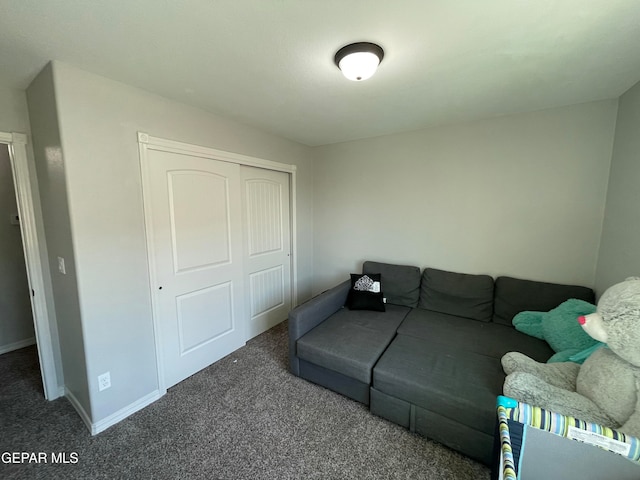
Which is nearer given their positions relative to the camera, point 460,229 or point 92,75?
point 92,75

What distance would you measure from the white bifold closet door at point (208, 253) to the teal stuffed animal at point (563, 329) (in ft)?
8.54

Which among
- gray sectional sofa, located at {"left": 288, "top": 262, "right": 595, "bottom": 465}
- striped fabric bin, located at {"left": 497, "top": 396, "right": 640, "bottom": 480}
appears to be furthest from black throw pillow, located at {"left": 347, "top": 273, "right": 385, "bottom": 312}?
striped fabric bin, located at {"left": 497, "top": 396, "right": 640, "bottom": 480}

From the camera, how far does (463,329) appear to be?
221cm

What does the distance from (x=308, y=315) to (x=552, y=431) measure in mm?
1638

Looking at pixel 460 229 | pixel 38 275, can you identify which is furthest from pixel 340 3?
pixel 38 275

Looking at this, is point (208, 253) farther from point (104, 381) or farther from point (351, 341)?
point (351, 341)

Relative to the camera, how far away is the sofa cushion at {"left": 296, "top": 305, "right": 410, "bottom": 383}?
6.12 feet

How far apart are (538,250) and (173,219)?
3.25 m

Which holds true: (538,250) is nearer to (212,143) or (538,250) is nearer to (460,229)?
(460,229)

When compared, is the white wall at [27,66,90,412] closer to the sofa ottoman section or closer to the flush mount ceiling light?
the sofa ottoman section

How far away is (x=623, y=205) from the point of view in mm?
1773

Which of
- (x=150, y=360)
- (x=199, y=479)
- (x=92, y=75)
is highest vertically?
(x=92, y=75)

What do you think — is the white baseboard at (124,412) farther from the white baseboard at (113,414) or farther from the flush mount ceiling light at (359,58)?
the flush mount ceiling light at (359,58)

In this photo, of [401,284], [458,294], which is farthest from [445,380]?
[401,284]
